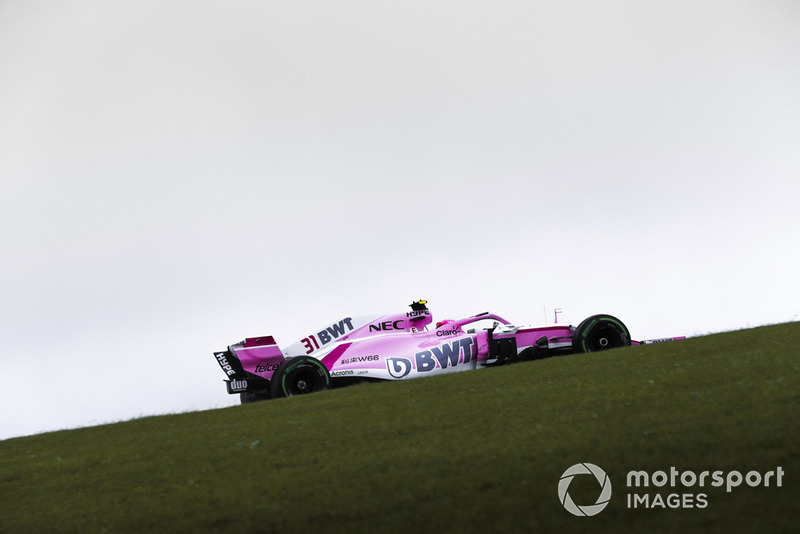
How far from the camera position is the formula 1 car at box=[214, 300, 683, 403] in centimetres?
1474

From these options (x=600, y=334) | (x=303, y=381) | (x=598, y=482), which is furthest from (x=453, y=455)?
(x=600, y=334)

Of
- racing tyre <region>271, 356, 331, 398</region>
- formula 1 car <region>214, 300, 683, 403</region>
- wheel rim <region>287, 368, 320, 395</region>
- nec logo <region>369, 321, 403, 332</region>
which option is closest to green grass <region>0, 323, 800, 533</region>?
racing tyre <region>271, 356, 331, 398</region>

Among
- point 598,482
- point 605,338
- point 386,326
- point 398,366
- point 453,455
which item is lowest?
point 598,482

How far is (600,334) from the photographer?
15.0 metres

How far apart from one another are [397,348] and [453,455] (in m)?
8.11

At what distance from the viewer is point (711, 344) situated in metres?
12.0

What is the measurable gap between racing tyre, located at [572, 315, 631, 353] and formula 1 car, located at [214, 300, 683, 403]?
0.02 meters

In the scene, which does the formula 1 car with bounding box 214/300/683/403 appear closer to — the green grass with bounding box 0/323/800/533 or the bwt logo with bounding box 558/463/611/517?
the green grass with bounding box 0/323/800/533

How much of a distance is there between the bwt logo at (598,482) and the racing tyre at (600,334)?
28.4 ft

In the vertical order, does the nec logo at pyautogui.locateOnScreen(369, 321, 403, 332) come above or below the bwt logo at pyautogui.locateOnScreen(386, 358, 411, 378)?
above

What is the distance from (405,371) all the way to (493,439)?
750 centimetres

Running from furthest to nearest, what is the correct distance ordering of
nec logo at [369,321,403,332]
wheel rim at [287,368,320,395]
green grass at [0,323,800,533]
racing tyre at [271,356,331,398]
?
nec logo at [369,321,403,332] < wheel rim at [287,368,320,395] < racing tyre at [271,356,331,398] < green grass at [0,323,800,533]

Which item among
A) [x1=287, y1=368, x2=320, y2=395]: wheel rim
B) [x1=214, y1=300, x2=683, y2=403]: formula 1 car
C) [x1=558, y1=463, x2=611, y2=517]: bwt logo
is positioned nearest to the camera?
[x1=558, y1=463, x2=611, y2=517]: bwt logo

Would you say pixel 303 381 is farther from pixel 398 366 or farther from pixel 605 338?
pixel 605 338
